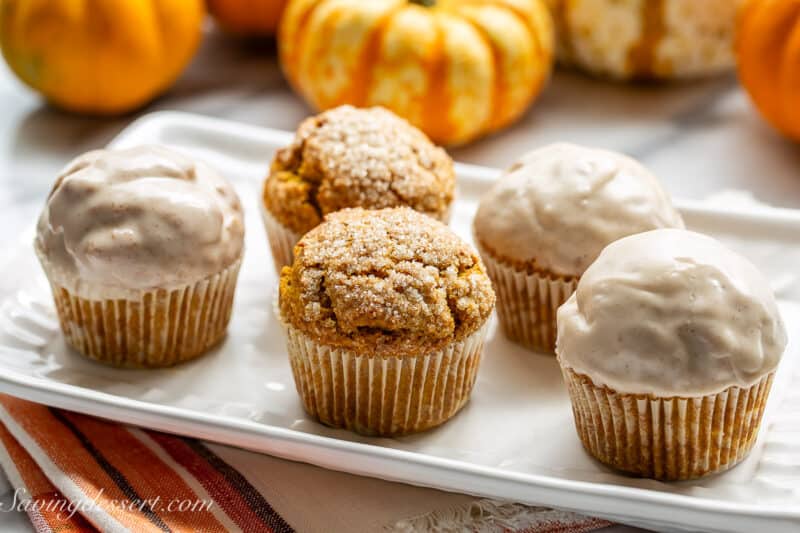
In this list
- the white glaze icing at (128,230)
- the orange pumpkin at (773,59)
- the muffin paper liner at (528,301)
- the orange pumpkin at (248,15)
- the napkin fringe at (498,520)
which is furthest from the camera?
the orange pumpkin at (248,15)

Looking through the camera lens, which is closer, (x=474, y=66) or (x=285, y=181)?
(x=285, y=181)

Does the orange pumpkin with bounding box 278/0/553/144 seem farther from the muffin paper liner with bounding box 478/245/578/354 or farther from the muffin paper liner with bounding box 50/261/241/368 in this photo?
the muffin paper liner with bounding box 50/261/241/368

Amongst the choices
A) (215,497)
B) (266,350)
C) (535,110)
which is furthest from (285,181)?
(535,110)

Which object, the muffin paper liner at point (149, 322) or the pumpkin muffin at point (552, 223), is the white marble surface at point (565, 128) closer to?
the muffin paper liner at point (149, 322)

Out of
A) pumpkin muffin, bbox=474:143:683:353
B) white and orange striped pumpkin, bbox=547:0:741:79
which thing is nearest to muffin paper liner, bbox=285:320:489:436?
pumpkin muffin, bbox=474:143:683:353

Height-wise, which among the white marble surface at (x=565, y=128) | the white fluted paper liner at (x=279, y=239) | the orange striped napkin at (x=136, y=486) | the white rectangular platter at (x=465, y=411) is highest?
the white fluted paper liner at (x=279, y=239)

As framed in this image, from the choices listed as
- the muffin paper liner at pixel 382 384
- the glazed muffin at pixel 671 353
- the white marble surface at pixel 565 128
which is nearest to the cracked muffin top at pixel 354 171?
the muffin paper liner at pixel 382 384

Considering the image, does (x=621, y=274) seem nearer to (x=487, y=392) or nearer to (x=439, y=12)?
(x=487, y=392)

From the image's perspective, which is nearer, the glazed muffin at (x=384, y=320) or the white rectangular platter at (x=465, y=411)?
the white rectangular platter at (x=465, y=411)
